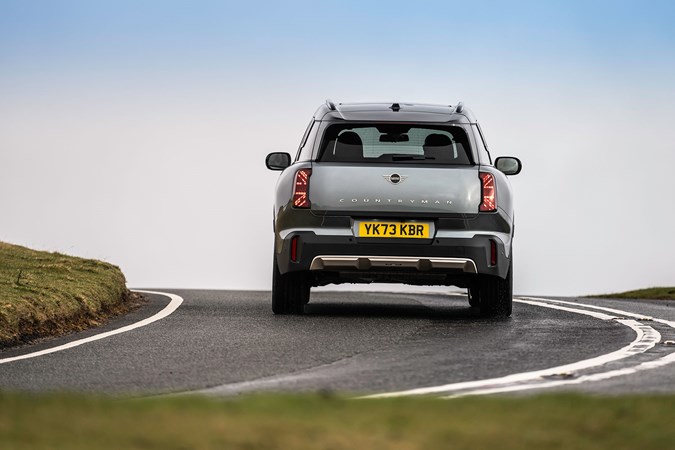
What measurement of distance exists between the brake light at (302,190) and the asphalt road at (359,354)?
110 cm

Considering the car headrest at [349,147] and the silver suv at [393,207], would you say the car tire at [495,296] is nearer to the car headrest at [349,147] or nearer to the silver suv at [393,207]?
the silver suv at [393,207]

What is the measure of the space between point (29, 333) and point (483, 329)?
155 inches

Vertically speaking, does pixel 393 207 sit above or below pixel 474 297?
above

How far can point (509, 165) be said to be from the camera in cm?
1305

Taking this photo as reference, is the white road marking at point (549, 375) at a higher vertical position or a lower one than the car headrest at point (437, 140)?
lower

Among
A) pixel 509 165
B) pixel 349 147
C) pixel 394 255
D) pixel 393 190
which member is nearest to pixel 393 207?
pixel 393 190

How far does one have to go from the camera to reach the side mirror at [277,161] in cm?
1322

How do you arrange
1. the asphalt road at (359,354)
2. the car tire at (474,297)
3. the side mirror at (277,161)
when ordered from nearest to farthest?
the asphalt road at (359,354), the side mirror at (277,161), the car tire at (474,297)

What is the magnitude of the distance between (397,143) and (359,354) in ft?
13.4

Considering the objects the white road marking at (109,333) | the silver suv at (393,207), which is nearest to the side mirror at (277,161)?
the silver suv at (393,207)

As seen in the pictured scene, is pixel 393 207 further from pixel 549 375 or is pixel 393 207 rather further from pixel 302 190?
pixel 549 375

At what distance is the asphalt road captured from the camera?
7227 millimetres

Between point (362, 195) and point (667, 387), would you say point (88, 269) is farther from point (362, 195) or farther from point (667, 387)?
point (667, 387)

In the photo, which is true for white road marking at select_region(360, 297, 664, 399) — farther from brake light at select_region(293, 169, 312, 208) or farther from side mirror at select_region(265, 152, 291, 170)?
side mirror at select_region(265, 152, 291, 170)
